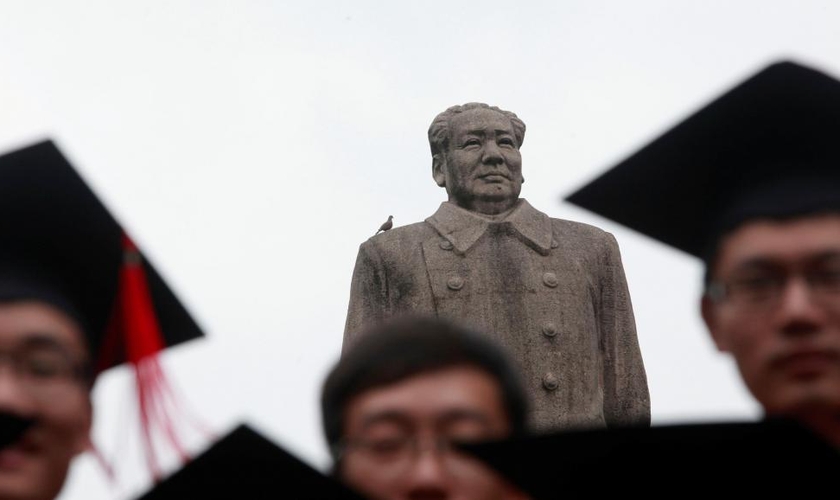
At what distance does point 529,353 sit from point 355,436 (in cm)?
518

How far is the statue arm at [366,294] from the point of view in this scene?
838 centimetres

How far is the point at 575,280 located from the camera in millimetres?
8484

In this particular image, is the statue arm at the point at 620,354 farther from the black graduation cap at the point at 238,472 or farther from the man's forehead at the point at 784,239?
the black graduation cap at the point at 238,472

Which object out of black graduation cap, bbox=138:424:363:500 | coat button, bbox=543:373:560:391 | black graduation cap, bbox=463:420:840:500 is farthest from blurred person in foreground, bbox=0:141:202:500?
coat button, bbox=543:373:560:391

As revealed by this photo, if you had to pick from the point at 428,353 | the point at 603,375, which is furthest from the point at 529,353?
the point at 428,353

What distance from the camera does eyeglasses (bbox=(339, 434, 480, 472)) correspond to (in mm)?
3008

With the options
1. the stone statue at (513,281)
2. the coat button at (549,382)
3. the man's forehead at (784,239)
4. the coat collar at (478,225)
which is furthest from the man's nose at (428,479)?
the coat collar at (478,225)

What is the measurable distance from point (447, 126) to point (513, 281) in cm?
96

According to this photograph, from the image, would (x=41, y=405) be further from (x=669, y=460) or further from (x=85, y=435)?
(x=669, y=460)

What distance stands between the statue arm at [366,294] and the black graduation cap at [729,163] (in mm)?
4562

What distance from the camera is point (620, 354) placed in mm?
8477

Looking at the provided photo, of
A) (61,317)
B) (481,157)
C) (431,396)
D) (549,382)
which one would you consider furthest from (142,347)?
(481,157)

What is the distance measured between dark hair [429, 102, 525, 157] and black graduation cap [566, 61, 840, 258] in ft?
16.5

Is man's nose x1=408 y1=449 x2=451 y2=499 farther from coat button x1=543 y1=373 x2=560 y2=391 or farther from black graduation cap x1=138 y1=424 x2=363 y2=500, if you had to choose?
coat button x1=543 y1=373 x2=560 y2=391
